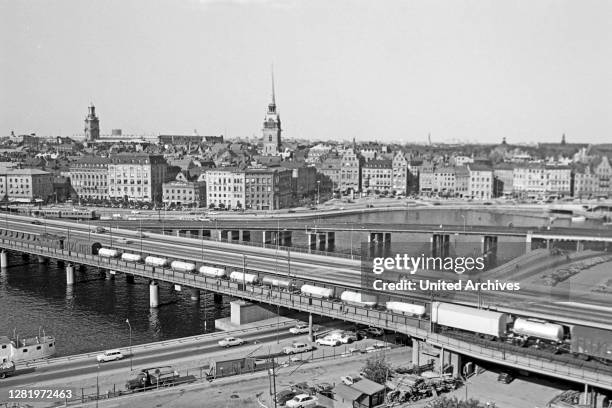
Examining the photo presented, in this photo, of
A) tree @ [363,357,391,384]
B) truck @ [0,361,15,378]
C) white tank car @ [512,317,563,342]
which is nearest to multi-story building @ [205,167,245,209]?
truck @ [0,361,15,378]

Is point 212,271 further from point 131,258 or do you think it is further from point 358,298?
point 358,298

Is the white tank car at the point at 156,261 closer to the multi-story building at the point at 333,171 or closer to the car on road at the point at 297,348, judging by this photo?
the car on road at the point at 297,348

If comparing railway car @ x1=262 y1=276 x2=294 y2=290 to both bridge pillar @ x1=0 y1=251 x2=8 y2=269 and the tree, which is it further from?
bridge pillar @ x1=0 y1=251 x2=8 y2=269

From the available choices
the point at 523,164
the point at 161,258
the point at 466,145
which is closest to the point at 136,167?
the point at 466,145

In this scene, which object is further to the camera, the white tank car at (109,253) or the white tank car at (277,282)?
the white tank car at (109,253)

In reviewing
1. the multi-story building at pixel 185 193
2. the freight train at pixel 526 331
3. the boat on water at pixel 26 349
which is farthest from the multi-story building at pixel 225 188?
the freight train at pixel 526 331

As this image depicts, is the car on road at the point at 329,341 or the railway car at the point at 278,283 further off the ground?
the railway car at the point at 278,283
